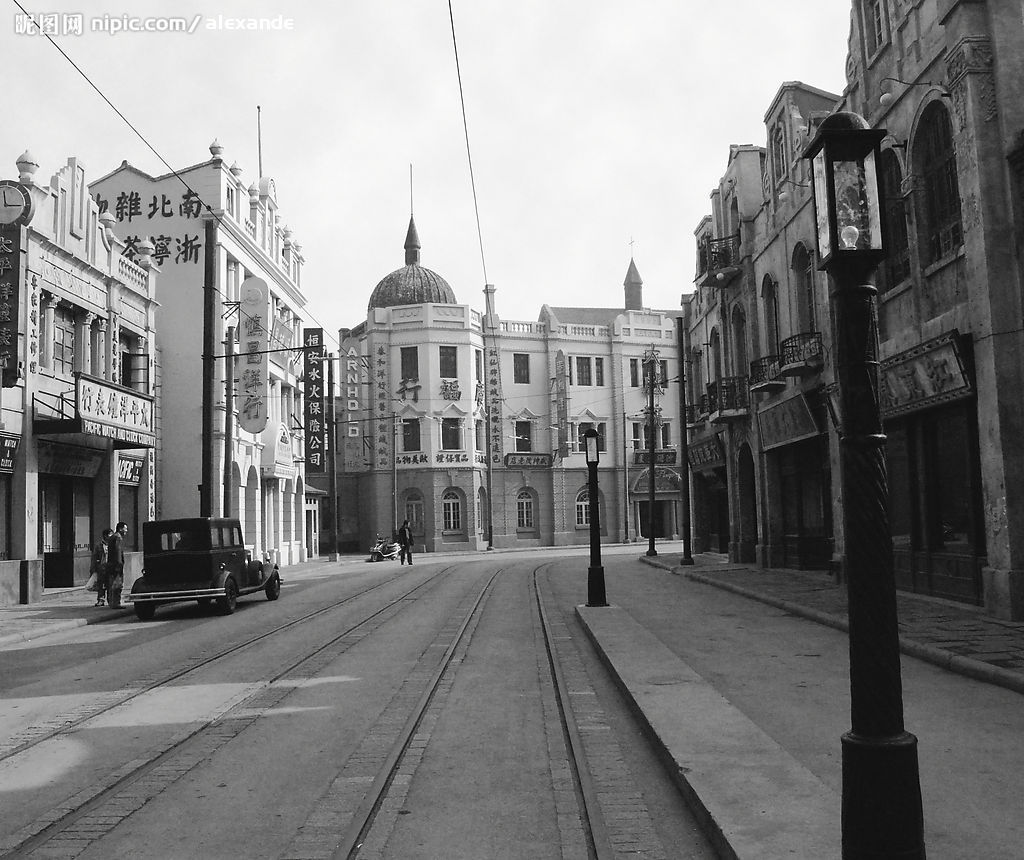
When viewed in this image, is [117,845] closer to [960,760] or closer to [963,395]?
[960,760]

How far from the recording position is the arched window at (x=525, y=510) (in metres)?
55.2

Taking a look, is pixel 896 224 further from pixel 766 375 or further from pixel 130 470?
pixel 130 470

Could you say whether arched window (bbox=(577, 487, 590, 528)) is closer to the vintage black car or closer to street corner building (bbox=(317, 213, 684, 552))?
street corner building (bbox=(317, 213, 684, 552))

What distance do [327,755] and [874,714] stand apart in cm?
420

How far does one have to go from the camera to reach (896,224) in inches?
648

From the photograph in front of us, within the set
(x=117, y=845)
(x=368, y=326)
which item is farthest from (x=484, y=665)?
(x=368, y=326)

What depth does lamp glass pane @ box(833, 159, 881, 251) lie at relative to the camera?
13.6ft

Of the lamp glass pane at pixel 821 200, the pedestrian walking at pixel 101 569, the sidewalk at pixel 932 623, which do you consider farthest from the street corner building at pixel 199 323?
the lamp glass pane at pixel 821 200

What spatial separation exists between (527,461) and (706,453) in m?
24.2

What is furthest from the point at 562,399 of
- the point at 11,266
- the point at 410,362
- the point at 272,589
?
the point at 11,266

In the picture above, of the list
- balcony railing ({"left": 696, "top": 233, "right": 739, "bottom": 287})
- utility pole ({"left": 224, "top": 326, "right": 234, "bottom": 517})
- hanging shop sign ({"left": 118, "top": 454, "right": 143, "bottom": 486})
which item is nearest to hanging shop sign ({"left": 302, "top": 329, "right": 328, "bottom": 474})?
utility pole ({"left": 224, "top": 326, "right": 234, "bottom": 517})

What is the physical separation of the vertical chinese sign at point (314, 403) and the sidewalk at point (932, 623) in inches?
871

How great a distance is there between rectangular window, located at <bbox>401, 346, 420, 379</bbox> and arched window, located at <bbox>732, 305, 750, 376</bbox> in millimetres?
27008

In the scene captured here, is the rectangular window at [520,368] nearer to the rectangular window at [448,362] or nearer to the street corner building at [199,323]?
the rectangular window at [448,362]
